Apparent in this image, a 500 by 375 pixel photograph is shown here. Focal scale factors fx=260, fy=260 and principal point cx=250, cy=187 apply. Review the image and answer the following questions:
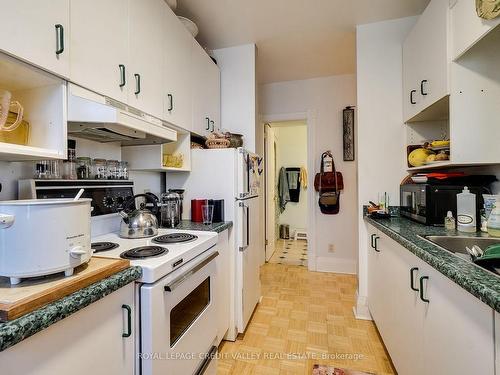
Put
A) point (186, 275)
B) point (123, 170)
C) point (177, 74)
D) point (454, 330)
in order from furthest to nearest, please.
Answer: point (177, 74), point (123, 170), point (186, 275), point (454, 330)

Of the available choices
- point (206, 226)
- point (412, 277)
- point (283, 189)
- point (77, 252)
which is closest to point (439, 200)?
point (412, 277)

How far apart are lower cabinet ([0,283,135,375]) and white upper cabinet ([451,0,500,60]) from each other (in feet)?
6.07

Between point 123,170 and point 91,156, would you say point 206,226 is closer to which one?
point 123,170

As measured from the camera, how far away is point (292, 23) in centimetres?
220

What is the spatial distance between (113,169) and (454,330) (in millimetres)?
1771

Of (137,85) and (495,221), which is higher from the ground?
(137,85)

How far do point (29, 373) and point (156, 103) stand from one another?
1360mm

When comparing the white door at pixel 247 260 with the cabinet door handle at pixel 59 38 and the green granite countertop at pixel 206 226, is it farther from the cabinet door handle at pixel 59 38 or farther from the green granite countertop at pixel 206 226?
the cabinet door handle at pixel 59 38

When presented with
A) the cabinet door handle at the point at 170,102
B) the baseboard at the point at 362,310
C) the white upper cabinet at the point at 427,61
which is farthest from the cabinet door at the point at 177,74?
the baseboard at the point at 362,310

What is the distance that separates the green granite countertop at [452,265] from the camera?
0.66 metres

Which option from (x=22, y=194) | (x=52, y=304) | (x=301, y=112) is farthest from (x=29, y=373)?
(x=301, y=112)

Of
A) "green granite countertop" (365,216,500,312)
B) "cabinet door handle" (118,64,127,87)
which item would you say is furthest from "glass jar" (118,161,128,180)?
"green granite countertop" (365,216,500,312)

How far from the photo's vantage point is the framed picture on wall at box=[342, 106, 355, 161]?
3.23 meters

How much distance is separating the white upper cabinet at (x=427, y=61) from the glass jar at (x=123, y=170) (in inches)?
78.0
